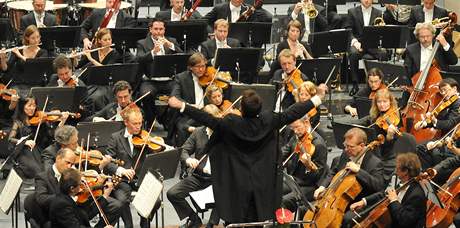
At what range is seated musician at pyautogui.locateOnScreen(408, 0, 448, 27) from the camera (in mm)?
13711

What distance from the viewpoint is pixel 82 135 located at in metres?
10.6

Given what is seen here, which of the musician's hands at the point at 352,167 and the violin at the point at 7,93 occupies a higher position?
the musician's hands at the point at 352,167

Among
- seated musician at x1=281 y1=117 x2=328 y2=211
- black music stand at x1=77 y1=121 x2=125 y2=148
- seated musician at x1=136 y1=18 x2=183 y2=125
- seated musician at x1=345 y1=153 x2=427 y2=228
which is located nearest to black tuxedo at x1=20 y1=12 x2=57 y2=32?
seated musician at x1=136 y1=18 x2=183 y2=125

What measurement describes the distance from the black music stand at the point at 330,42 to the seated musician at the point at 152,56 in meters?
1.50

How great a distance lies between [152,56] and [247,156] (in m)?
3.78

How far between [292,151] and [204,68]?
5.88 feet

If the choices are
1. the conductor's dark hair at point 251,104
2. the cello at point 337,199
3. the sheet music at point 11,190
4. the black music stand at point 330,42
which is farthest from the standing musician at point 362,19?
the sheet music at point 11,190

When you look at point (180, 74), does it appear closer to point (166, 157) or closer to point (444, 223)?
point (166, 157)

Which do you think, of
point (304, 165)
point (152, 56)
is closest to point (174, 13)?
point (152, 56)

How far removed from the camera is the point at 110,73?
11.9 meters

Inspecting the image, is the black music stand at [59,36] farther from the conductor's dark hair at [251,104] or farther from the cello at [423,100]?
the conductor's dark hair at [251,104]

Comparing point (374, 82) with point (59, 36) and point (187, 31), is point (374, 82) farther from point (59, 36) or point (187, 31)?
point (59, 36)

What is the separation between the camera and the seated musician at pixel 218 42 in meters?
12.7

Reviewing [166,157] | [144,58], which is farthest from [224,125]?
[144,58]
